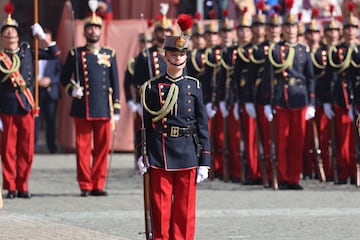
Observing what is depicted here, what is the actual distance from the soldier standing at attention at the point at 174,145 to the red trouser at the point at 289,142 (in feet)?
17.0

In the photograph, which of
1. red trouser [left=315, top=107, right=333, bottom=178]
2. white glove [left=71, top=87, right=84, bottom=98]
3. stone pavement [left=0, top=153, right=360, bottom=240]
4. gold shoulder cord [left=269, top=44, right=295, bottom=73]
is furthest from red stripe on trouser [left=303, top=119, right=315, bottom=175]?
white glove [left=71, top=87, right=84, bottom=98]

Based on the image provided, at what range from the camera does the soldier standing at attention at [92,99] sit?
14.1 meters

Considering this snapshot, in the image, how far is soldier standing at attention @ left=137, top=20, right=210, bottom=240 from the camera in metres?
9.60

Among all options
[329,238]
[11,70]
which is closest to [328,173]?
[11,70]

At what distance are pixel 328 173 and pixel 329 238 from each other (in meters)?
5.27

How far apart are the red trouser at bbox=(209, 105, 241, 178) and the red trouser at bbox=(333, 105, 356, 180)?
3.96ft

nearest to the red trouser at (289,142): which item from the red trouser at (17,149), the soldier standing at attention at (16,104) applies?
the soldier standing at attention at (16,104)

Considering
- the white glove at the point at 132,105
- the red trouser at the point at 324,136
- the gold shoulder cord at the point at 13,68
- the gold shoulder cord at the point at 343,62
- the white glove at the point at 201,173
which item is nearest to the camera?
the white glove at the point at 201,173

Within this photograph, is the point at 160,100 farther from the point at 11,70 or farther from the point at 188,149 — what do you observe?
the point at 11,70

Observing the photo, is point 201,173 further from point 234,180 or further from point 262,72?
point 234,180

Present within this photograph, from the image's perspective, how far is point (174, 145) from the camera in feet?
31.7

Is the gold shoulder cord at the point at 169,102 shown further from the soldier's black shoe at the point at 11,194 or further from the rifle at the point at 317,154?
the rifle at the point at 317,154

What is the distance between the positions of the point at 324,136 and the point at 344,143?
649 millimetres

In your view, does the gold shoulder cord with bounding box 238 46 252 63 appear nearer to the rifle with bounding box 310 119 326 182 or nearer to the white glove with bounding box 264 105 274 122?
the white glove with bounding box 264 105 274 122
